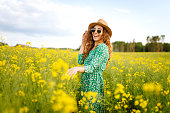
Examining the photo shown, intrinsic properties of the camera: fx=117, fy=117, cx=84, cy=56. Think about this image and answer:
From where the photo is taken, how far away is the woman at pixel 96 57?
194 cm

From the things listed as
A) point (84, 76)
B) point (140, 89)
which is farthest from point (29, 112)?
point (140, 89)

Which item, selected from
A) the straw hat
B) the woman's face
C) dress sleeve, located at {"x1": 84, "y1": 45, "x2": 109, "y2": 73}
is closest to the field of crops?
dress sleeve, located at {"x1": 84, "y1": 45, "x2": 109, "y2": 73}

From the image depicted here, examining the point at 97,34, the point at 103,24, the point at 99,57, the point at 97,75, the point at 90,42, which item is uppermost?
the point at 103,24

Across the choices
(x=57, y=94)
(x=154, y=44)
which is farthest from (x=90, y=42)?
(x=154, y=44)

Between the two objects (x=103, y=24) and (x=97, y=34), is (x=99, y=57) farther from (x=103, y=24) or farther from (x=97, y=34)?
(x=103, y=24)

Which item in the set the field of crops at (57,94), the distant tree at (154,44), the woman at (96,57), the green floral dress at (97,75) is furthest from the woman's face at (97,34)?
the distant tree at (154,44)

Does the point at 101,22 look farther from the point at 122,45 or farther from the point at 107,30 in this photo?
the point at 122,45

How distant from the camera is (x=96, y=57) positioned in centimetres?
191

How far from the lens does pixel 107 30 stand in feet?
7.83

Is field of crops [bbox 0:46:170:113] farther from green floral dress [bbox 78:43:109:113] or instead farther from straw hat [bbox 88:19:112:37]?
straw hat [bbox 88:19:112:37]

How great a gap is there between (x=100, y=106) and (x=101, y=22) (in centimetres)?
155

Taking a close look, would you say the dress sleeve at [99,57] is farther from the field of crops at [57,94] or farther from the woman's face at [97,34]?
the field of crops at [57,94]

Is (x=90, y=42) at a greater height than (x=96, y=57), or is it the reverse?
(x=90, y=42)

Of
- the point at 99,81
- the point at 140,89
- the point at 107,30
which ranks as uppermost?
the point at 107,30
